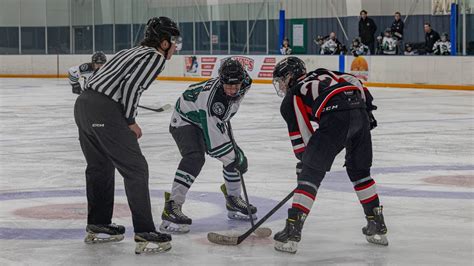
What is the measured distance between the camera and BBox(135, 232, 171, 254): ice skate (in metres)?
4.77

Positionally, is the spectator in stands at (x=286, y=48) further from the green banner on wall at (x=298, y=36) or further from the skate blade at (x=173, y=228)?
the skate blade at (x=173, y=228)

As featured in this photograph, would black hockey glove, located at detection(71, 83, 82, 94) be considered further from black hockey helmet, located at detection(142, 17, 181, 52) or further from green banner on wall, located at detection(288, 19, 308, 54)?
green banner on wall, located at detection(288, 19, 308, 54)

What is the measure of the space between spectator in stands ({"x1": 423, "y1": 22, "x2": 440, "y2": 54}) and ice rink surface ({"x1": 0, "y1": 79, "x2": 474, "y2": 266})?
7177 millimetres

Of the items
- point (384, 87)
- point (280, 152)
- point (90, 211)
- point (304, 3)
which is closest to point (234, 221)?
point (90, 211)

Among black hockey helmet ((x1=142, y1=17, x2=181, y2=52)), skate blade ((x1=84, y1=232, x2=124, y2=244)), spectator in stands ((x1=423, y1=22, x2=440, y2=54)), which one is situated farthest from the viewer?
spectator in stands ((x1=423, y1=22, x2=440, y2=54))

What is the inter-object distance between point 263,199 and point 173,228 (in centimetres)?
124

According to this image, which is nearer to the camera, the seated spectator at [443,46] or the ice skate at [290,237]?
the ice skate at [290,237]

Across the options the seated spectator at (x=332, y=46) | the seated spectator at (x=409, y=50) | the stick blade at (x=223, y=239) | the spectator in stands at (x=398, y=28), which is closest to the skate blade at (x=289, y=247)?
the stick blade at (x=223, y=239)

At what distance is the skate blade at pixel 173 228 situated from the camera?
17.6 ft

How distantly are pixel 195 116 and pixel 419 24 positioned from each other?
17.5 meters

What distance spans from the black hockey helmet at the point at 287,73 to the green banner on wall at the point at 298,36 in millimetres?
19361

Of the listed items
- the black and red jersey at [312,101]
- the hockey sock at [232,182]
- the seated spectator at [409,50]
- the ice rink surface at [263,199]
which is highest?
the seated spectator at [409,50]

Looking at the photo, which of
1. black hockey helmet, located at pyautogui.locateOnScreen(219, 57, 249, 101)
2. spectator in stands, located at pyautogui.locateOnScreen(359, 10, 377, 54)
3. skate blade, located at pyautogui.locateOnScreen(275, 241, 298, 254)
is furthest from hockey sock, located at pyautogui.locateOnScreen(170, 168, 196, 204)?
spectator in stands, located at pyautogui.locateOnScreen(359, 10, 377, 54)

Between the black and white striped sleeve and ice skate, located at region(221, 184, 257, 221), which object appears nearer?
the black and white striped sleeve
